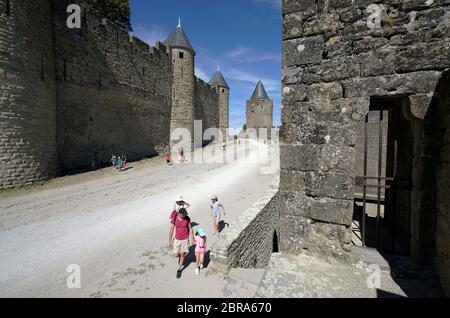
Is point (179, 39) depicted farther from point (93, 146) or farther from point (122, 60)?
point (93, 146)

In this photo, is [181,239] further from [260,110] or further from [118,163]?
[260,110]

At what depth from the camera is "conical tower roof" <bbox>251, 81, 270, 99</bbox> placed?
153ft

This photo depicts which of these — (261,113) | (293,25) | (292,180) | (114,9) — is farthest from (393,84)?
(261,113)

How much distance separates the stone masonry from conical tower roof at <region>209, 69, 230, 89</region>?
41.4 feet

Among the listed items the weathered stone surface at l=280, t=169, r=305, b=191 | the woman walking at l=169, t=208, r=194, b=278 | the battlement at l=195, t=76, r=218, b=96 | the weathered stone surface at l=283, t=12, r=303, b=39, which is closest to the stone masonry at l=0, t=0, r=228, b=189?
the battlement at l=195, t=76, r=218, b=96

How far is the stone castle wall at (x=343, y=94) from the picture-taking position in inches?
86.4

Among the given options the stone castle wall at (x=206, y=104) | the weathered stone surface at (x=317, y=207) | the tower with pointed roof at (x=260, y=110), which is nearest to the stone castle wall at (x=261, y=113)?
the tower with pointed roof at (x=260, y=110)

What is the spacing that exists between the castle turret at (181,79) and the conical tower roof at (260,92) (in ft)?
82.1

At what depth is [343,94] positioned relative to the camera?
2.46 metres

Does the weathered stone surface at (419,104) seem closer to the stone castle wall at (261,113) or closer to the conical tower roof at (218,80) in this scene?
the conical tower roof at (218,80)

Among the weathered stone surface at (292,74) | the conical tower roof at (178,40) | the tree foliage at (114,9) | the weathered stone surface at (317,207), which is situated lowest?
the weathered stone surface at (317,207)

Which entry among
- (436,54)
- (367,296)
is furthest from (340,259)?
(436,54)

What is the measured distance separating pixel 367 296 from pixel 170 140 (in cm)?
2250

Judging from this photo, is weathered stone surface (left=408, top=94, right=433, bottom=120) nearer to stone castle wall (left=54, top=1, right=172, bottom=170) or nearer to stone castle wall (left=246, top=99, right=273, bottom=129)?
stone castle wall (left=54, top=1, right=172, bottom=170)
